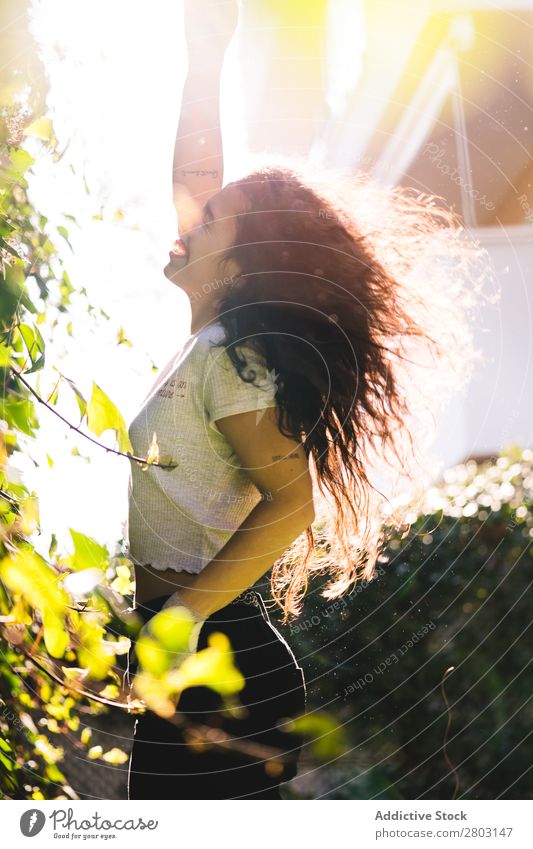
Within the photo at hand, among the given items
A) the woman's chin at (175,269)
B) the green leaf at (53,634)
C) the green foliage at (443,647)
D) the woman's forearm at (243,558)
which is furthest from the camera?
the green foliage at (443,647)

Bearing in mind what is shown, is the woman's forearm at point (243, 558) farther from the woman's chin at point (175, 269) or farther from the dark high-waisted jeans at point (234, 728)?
the woman's chin at point (175, 269)

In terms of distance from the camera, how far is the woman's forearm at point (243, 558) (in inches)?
31.6

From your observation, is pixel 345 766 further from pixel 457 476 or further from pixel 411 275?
pixel 411 275

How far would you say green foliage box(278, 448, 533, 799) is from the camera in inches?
61.1

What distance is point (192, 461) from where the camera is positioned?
85 centimetres

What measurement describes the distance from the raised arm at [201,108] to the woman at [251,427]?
52 millimetres

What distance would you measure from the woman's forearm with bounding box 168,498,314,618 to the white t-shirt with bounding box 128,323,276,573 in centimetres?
4

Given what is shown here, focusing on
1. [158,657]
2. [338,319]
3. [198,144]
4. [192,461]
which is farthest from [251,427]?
[198,144]

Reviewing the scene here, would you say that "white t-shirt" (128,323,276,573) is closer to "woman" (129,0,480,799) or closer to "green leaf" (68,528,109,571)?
"woman" (129,0,480,799)

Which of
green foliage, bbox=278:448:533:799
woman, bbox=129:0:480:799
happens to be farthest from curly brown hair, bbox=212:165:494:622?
green foliage, bbox=278:448:533:799

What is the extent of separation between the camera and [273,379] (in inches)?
34.2

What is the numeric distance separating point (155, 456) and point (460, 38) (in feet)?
3.99

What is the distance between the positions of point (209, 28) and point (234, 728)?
998 mm

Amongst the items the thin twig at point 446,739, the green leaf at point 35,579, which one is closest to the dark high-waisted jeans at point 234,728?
the green leaf at point 35,579
